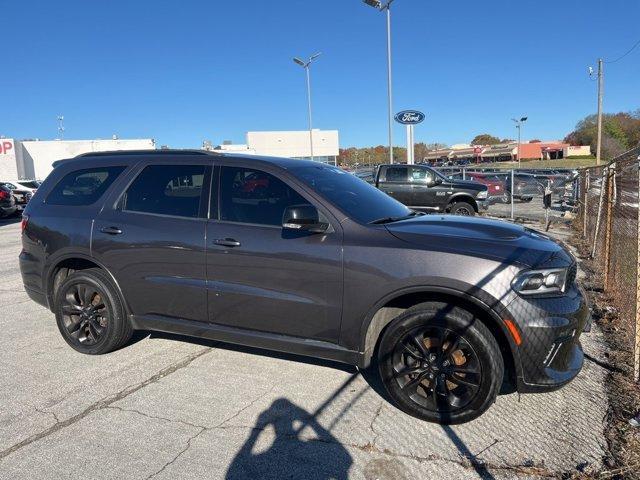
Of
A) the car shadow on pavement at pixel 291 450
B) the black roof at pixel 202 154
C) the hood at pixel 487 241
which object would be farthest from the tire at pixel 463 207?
the car shadow on pavement at pixel 291 450

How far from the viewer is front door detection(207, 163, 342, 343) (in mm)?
3523

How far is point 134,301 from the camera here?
4289 millimetres

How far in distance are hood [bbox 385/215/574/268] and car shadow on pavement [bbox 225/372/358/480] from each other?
133 cm

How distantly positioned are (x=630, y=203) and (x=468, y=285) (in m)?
3.78

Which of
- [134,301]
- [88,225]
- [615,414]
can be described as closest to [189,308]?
[134,301]

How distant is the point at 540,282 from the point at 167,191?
9.93 feet

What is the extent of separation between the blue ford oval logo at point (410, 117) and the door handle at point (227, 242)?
18.6 metres

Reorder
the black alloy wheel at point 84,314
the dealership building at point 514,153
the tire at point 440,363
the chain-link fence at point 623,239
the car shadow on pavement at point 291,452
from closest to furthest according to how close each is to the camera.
A: the car shadow on pavement at point 291,452, the tire at point 440,363, the black alloy wheel at point 84,314, the chain-link fence at point 623,239, the dealership building at point 514,153

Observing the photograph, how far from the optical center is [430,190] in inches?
564

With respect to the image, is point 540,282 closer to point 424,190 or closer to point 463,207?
point 463,207

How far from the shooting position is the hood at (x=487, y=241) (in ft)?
10.4

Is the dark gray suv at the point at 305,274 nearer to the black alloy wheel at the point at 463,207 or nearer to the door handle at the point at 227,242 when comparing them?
the door handle at the point at 227,242

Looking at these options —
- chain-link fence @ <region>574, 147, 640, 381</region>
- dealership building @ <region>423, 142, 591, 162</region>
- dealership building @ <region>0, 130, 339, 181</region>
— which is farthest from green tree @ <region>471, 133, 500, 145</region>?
chain-link fence @ <region>574, 147, 640, 381</region>

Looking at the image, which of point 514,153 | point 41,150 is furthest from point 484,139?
point 41,150
